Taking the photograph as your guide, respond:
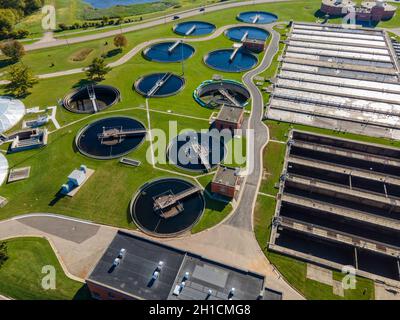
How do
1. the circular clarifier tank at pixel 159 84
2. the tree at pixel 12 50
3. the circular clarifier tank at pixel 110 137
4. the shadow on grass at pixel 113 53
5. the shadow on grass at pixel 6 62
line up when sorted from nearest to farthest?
the circular clarifier tank at pixel 110 137 → the circular clarifier tank at pixel 159 84 → the tree at pixel 12 50 → the shadow on grass at pixel 6 62 → the shadow on grass at pixel 113 53

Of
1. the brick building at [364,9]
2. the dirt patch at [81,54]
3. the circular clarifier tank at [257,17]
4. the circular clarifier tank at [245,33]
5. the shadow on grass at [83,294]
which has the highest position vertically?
the brick building at [364,9]

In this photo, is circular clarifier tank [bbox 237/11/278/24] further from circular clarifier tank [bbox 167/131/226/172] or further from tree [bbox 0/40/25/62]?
tree [bbox 0/40/25/62]

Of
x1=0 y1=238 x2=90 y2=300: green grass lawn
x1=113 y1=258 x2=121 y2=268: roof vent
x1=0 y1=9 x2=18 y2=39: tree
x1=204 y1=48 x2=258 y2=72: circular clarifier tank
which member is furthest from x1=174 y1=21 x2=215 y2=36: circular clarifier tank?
x1=113 y1=258 x2=121 y2=268: roof vent

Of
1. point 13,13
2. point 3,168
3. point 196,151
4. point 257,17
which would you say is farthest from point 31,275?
point 257,17

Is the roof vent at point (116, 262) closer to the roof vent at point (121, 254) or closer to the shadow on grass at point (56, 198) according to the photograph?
the roof vent at point (121, 254)

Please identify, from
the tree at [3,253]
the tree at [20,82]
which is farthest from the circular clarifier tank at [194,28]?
the tree at [3,253]
